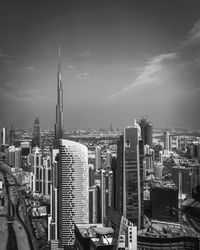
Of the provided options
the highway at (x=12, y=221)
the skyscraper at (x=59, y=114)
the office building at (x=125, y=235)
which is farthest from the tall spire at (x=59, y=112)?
the office building at (x=125, y=235)

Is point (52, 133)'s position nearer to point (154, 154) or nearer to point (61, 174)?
point (61, 174)

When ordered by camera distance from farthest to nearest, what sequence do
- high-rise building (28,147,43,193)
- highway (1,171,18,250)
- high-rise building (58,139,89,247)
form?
1. high-rise building (28,147,43,193)
2. high-rise building (58,139,89,247)
3. highway (1,171,18,250)

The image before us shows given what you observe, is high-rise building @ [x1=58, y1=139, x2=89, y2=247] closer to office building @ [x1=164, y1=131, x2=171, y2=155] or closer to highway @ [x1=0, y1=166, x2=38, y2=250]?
highway @ [x1=0, y1=166, x2=38, y2=250]

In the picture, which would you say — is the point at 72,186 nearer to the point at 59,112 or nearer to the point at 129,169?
the point at 129,169

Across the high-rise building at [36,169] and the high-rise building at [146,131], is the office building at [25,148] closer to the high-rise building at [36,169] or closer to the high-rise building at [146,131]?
the high-rise building at [36,169]

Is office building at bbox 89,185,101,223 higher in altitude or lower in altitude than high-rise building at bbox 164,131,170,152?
lower

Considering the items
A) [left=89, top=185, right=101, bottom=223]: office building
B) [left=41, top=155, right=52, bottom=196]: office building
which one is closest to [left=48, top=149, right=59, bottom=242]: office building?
[left=41, top=155, right=52, bottom=196]: office building
